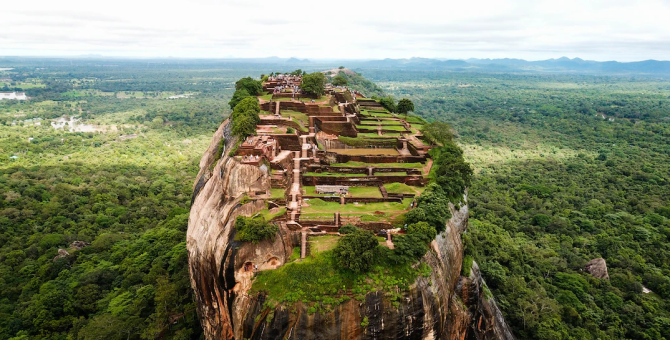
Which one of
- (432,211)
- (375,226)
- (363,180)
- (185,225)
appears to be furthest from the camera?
(185,225)

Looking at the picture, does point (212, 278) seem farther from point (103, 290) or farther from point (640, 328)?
point (640, 328)

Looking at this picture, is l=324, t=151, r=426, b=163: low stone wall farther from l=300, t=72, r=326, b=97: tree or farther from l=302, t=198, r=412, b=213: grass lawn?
l=300, t=72, r=326, b=97: tree

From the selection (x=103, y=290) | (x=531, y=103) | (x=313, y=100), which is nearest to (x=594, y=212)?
(x=313, y=100)

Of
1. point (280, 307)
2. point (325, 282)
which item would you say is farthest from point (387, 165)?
point (280, 307)

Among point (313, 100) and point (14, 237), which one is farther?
point (313, 100)

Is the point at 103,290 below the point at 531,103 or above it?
below

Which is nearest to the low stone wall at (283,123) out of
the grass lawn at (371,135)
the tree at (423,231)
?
the grass lawn at (371,135)

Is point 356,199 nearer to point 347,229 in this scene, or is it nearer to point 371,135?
point 347,229
